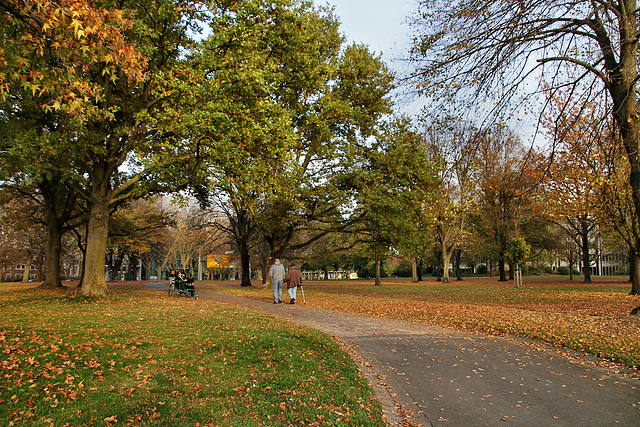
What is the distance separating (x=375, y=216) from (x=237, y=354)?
47.7 ft

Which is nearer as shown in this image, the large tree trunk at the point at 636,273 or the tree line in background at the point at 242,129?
the tree line in background at the point at 242,129

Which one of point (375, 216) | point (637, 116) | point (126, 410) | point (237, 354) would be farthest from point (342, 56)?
point (126, 410)

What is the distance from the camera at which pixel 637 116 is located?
9188 millimetres

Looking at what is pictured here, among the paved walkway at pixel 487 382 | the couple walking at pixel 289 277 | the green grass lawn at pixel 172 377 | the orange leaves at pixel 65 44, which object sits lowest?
the paved walkway at pixel 487 382

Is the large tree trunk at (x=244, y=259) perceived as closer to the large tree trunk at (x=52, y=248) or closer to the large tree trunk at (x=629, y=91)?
the large tree trunk at (x=52, y=248)

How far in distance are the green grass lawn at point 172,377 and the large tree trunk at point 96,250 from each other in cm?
551

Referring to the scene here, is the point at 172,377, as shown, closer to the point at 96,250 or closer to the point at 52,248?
the point at 96,250

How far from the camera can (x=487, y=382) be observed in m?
5.91

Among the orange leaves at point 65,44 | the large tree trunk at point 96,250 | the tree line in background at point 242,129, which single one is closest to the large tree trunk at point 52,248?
the tree line in background at point 242,129

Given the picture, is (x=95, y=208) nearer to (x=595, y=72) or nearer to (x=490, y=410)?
(x=490, y=410)

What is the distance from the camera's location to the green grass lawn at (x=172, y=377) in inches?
155

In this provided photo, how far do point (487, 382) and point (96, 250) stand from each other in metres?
13.5

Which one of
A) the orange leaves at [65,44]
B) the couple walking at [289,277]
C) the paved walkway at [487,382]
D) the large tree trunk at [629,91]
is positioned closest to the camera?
the orange leaves at [65,44]

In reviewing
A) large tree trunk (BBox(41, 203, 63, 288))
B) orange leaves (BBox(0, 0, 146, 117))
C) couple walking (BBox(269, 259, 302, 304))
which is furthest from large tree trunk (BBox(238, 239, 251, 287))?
orange leaves (BBox(0, 0, 146, 117))
